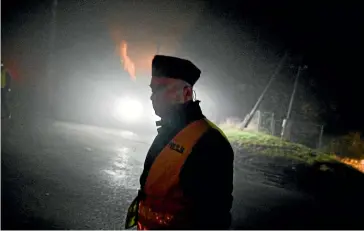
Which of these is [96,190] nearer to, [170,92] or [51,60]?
[170,92]

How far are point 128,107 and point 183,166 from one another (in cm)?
2378

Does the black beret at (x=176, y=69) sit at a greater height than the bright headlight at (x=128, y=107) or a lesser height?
greater

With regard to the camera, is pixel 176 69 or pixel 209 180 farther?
pixel 176 69

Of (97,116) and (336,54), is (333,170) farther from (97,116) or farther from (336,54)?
(97,116)

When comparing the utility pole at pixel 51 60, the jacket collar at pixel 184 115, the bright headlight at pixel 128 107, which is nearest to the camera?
the jacket collar at pixel 184 115

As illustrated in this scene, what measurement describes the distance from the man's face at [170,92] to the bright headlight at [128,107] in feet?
74.9

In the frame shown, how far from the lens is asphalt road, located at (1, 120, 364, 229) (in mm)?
5043

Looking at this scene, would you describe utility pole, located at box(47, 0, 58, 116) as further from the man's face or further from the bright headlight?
the man's face

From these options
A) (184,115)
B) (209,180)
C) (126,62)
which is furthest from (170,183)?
(126,62)

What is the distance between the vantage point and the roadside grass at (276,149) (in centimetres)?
1276

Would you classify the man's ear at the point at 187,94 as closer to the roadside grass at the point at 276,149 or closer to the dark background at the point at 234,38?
the roadside grass at the point at 276,149

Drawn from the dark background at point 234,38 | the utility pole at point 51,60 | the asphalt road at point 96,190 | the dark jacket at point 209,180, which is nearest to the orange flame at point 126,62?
the dark background at point 234,38

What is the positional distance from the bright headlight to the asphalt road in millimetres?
13136

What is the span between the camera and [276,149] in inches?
536
